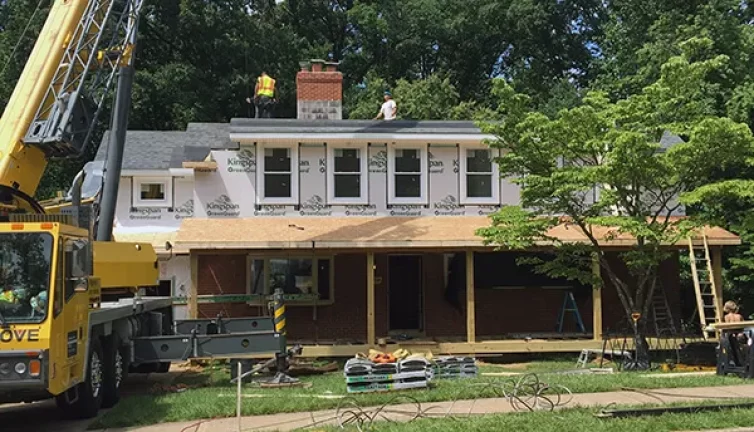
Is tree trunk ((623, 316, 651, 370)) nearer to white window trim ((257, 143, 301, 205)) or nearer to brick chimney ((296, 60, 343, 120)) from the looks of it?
white window trim ((257, 143, 301, 205))

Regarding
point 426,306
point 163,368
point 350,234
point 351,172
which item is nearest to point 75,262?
point 163,368

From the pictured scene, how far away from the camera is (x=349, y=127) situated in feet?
60.5

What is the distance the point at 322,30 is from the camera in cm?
4372

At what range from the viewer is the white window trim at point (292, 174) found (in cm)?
1798

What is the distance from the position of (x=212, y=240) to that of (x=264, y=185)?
10.2 feet

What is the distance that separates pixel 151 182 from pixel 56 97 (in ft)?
25.4

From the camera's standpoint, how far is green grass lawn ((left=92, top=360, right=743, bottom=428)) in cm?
989

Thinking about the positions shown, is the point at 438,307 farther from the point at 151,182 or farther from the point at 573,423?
the point at 573,423

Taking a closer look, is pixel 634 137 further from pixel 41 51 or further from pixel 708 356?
pixel 41 51

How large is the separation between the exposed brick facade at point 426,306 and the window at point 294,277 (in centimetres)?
24

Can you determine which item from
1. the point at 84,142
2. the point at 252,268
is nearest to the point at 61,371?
the point at 84,142

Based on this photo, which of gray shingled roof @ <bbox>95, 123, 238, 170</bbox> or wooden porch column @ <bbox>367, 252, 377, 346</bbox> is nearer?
wooden porch column @ <bbox>367, 252, 377, 346</bbox>

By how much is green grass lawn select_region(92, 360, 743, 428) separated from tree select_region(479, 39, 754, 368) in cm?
239

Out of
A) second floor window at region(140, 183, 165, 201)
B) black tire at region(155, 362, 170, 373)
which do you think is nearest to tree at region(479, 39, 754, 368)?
black tire at region(155, 362, 170, 373)
